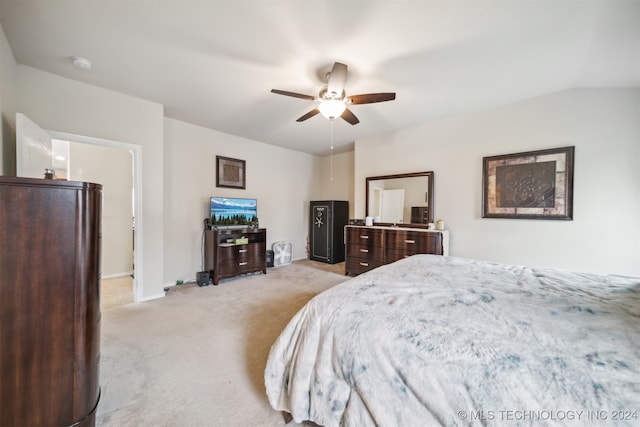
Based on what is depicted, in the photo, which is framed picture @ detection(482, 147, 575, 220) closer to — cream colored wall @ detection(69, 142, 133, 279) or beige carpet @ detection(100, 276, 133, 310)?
beige carpet @ detection(100, 276, 133, 310)

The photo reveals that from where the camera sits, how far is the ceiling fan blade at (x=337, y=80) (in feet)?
6.58

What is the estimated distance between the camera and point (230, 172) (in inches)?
174

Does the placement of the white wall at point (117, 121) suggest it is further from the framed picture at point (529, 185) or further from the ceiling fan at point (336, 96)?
the framed picture at point (529, 185)

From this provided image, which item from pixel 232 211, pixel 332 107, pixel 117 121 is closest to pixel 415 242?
pixel 332 107

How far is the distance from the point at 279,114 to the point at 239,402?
3347 millimetres

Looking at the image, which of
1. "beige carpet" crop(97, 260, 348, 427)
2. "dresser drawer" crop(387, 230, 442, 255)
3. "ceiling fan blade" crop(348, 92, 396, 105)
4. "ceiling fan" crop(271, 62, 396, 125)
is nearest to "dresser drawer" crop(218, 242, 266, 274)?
"beige carpet" crop(97, 260, 348, 427)

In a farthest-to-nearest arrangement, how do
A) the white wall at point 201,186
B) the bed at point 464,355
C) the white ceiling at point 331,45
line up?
1. the white wall at point 201,186
2. the white ceiling at point 331,45
3. the bed at point 464,355

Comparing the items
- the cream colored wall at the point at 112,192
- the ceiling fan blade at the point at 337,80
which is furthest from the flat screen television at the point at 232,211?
Answer: the ceiling fan blade at the point at 337,80

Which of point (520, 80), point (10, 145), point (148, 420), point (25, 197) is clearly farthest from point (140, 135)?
point (520, 80)

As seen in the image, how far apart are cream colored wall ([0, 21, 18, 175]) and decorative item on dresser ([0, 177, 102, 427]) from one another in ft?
4.87

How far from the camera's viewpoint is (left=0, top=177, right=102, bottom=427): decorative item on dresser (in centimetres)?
105

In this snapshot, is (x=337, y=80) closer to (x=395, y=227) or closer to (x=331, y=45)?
(x=331, y=45)

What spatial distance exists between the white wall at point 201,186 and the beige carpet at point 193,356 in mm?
788

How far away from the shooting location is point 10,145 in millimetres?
2100
